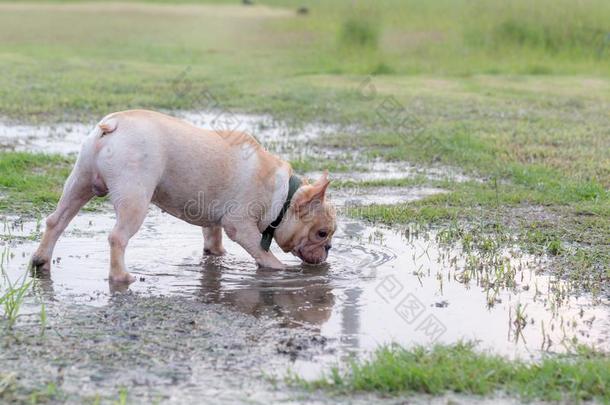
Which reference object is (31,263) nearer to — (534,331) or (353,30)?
(534,331)

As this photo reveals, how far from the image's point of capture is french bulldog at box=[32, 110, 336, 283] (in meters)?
7.23

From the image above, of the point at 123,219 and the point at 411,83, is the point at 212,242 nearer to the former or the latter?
the point at 123,219

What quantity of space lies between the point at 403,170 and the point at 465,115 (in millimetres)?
4101

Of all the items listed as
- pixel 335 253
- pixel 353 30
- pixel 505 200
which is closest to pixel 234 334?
pixel 335 253

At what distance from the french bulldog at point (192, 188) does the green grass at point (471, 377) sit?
2284mm

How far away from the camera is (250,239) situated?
7.93 meters

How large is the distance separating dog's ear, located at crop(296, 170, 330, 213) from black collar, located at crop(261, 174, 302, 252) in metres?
0.08

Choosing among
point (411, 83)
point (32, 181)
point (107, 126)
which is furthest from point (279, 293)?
point (411, 83)

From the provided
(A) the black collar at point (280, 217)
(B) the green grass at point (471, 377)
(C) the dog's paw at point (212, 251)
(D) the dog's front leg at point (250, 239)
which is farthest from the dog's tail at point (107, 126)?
(B) the green grass at point (471, 377)

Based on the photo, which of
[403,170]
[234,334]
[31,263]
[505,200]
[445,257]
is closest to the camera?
[234,334]

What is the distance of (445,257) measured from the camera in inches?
325

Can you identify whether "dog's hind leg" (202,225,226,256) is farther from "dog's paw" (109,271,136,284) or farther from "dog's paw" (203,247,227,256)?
"dog's paw" (109,271,136,284)

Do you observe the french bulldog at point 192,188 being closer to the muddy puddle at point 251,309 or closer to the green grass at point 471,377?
the muddy puddle at point 251,309

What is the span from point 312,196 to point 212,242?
1.03 m
